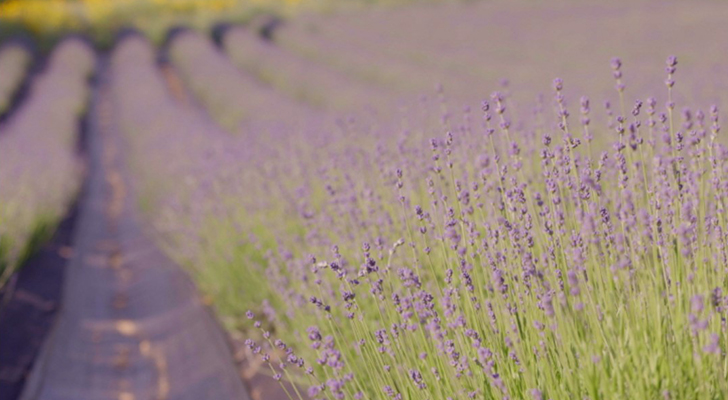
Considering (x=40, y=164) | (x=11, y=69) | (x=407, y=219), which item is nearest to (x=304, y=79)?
(x=40, y=164)

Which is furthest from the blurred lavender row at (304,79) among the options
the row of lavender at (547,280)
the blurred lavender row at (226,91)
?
the row of lavender at (547,280)

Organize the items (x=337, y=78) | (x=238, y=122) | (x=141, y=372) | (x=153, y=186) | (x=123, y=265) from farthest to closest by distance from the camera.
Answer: (x=337, y=78) < (x=238, y=122) < (x=153, y=186) < (x=123, y=265) < (x=141, y=372)

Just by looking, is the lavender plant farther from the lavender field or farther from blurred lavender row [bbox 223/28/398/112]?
blurred lavender row [bbox 223/28/398/112]

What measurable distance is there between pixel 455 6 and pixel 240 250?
18808 millimetres

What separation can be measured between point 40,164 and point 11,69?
11003 millimetres

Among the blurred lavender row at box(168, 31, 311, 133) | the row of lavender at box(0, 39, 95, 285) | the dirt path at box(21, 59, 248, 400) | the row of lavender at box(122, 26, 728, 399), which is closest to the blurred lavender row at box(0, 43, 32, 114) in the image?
the row of lavender at box(0, 39, 95, 285)

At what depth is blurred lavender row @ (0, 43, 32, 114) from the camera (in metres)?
15.7

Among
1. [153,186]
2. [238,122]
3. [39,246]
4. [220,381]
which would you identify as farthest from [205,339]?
[238,122]

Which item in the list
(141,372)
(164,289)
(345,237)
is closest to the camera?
(345,237)

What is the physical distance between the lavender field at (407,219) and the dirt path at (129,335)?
23 mm

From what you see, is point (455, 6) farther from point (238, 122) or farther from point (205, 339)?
point (205, 339)

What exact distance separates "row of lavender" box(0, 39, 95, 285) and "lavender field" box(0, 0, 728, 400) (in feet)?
0.18

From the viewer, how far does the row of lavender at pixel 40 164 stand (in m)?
5.52

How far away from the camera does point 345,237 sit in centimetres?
325
